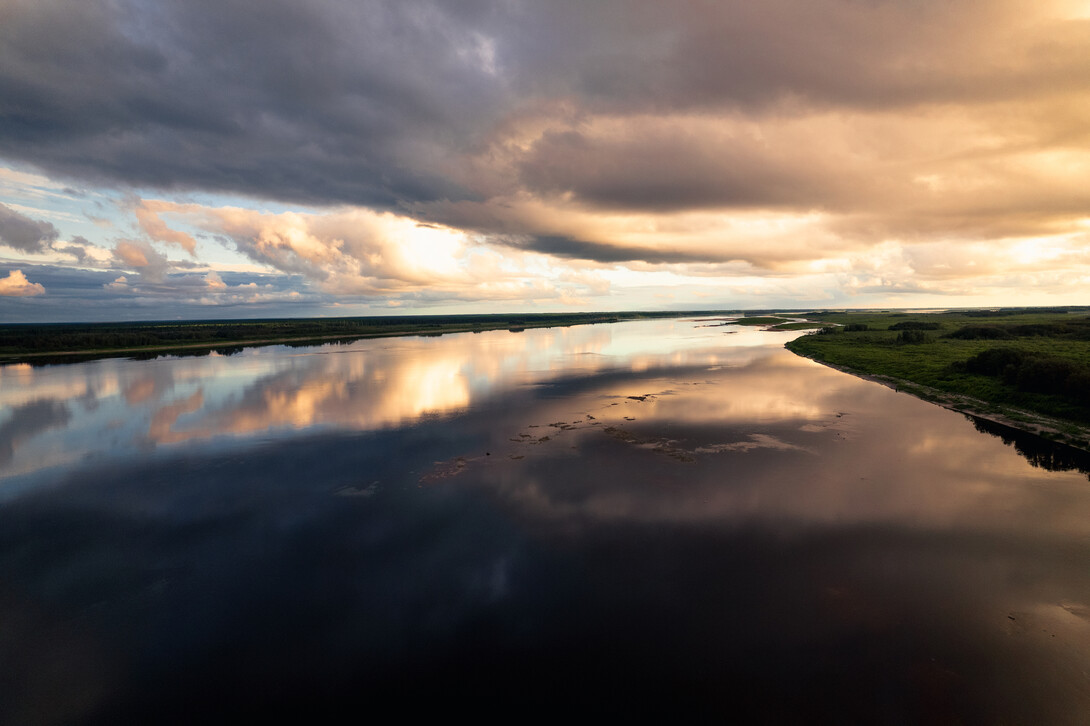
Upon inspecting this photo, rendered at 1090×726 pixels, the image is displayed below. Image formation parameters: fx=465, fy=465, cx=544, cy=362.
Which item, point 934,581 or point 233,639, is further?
point 934,581

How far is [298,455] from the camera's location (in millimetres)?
21828

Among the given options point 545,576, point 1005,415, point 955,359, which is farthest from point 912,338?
point 545,576

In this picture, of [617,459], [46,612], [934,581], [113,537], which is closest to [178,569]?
[46,612]

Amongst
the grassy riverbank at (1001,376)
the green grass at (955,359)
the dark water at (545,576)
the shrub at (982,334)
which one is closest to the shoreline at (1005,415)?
the grassy riverbank at (1001,376)

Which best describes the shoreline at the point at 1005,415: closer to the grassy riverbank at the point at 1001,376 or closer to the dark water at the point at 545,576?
the grassy riverbank at the point at 1001,376

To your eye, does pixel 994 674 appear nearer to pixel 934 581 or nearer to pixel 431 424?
pixel 934 581

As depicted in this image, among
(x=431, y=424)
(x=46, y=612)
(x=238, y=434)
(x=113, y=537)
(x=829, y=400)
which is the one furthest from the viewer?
(x=829, y=400)

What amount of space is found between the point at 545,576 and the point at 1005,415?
104 feet

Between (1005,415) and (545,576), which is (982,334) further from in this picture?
(545,576)

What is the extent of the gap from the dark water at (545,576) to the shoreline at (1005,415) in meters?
4.12

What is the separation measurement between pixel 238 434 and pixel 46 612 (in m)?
16.2

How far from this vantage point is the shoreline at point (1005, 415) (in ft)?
75.6

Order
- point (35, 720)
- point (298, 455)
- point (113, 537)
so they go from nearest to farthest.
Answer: point (35, 720) < point (113, 537) < point (298, 455)

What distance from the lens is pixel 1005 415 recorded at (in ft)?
90.2
